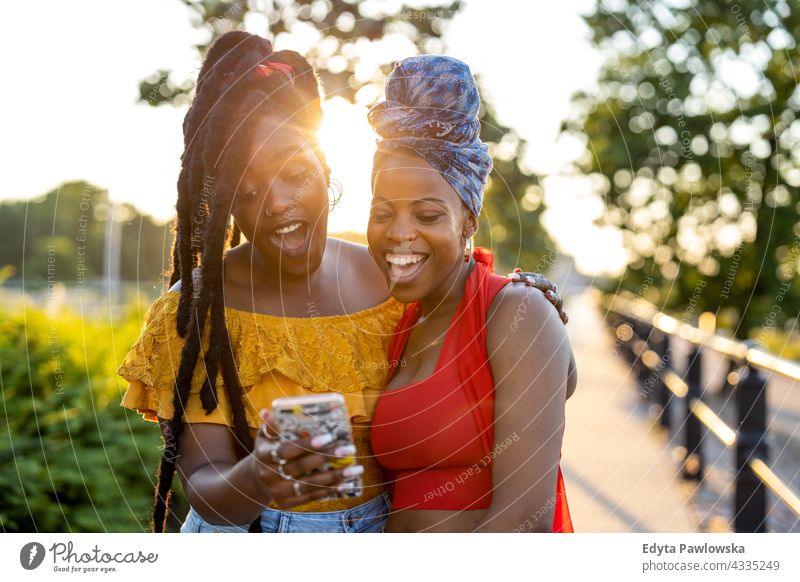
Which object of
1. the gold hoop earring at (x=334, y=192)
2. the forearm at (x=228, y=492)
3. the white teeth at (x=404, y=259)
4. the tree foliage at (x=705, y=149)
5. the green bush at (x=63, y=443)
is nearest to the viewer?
the forearm at (x=228, y=492)

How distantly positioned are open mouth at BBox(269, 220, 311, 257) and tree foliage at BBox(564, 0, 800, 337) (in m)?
Answer: 5.10

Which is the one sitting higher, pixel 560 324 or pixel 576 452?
pixel 560 324

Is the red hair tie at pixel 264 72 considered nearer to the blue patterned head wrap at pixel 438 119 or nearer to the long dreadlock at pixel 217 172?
the long dreadlock at pixel 217 172

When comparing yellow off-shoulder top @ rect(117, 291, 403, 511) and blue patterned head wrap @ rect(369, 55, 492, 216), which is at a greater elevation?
blue patterned head wrap @ rect(369, 55, 492, 216)

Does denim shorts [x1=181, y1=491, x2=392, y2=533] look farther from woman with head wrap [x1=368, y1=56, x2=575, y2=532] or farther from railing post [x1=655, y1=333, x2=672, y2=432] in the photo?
railing post [x1=655, y1=333, x2=672, y2=432]

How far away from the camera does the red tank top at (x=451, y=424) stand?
2.41m

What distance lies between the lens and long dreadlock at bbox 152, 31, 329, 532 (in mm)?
2533

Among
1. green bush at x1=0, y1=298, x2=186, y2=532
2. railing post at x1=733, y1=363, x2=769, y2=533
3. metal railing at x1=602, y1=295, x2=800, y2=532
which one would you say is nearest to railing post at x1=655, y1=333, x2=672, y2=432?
metal railing at x1=602, y1=295, x2=800, y2=532

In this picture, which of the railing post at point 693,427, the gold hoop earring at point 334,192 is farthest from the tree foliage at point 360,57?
the railing post at point 693,427

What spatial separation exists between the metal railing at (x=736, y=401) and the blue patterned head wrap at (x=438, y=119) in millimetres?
2322

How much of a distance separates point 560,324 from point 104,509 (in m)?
2.81

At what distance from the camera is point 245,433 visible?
2.52 meters
